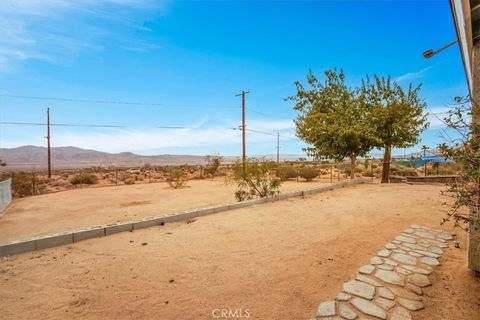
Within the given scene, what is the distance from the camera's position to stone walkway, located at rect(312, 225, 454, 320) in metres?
2.88

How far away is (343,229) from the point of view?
235 inches

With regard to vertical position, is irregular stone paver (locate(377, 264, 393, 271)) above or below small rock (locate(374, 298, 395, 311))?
above

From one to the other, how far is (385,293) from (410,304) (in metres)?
0.28

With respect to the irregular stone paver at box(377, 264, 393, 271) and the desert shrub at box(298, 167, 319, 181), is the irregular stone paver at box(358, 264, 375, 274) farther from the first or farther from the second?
the desert shrub at box(298, 167, 319, 181)

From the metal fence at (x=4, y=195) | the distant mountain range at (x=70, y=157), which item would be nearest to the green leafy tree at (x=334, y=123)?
the metal fence at (x=4, y=195)

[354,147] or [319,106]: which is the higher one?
[319,106]

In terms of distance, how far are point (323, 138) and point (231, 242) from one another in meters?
11.8

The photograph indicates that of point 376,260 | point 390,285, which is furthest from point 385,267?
point 390,285

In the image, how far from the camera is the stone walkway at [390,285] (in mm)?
2879

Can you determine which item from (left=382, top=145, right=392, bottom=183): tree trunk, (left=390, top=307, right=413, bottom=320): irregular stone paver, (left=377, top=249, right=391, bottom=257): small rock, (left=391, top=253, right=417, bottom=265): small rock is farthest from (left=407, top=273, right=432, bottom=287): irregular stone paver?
(left=382, top=145, right=392, bottom=183): tree trunk

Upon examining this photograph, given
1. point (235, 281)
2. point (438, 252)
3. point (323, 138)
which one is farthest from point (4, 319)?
point (323, 138)

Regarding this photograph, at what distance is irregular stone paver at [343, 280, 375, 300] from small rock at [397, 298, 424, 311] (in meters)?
0.31

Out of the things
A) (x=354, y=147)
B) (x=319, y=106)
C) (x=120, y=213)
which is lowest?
(x=120, y=213)

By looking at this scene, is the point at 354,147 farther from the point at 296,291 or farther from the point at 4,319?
the point at 4,319
